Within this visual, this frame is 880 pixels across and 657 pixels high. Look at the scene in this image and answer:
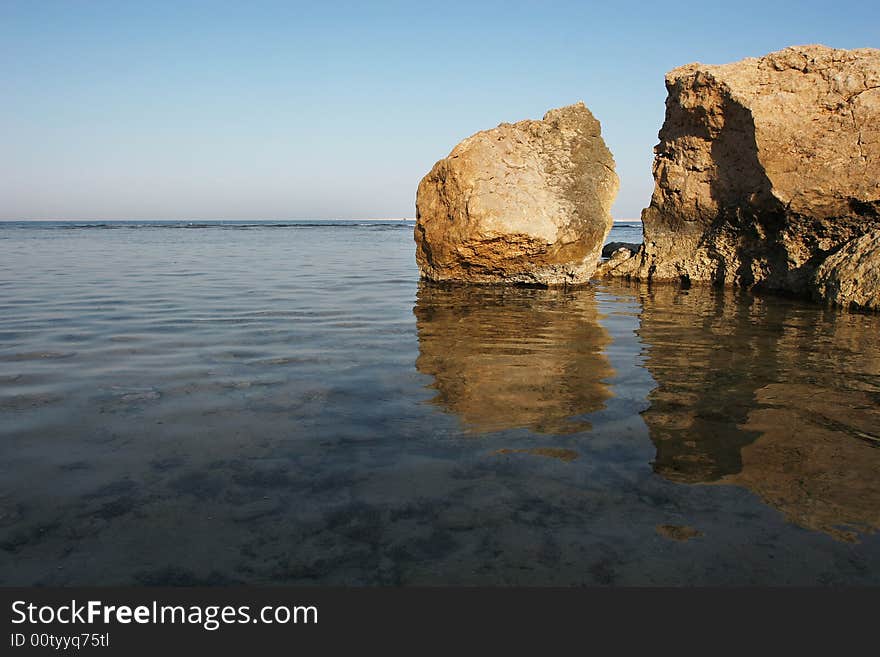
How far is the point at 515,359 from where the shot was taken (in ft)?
16.1

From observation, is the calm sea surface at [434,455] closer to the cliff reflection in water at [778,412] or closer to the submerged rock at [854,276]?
the cliff reflection in water at [778,412]

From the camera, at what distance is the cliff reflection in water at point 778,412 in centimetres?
252

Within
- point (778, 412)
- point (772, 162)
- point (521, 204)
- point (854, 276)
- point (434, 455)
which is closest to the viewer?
point (434, 455)

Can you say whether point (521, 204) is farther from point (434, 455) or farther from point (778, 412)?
point (434, 455)

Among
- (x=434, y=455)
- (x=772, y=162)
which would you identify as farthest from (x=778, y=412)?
(x=772, y=162)

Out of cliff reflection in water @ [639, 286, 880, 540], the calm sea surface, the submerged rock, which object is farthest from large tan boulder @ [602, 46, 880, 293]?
the calm sea surface

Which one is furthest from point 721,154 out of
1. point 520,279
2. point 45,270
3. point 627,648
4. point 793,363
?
point 45,270

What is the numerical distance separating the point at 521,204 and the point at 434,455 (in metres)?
6.88

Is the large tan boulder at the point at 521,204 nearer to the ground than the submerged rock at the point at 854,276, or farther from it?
farther from it

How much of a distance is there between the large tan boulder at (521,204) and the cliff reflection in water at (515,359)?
1.19 m

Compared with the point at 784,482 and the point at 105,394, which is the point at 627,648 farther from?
the point at 105,394

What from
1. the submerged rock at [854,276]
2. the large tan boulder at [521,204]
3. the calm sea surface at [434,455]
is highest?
the large tan boulder at [521,204]

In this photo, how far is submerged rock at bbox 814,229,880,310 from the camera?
7565mm

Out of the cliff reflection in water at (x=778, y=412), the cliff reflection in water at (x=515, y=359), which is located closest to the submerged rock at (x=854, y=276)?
the cliff reflection in water at (x=778, y=412)
